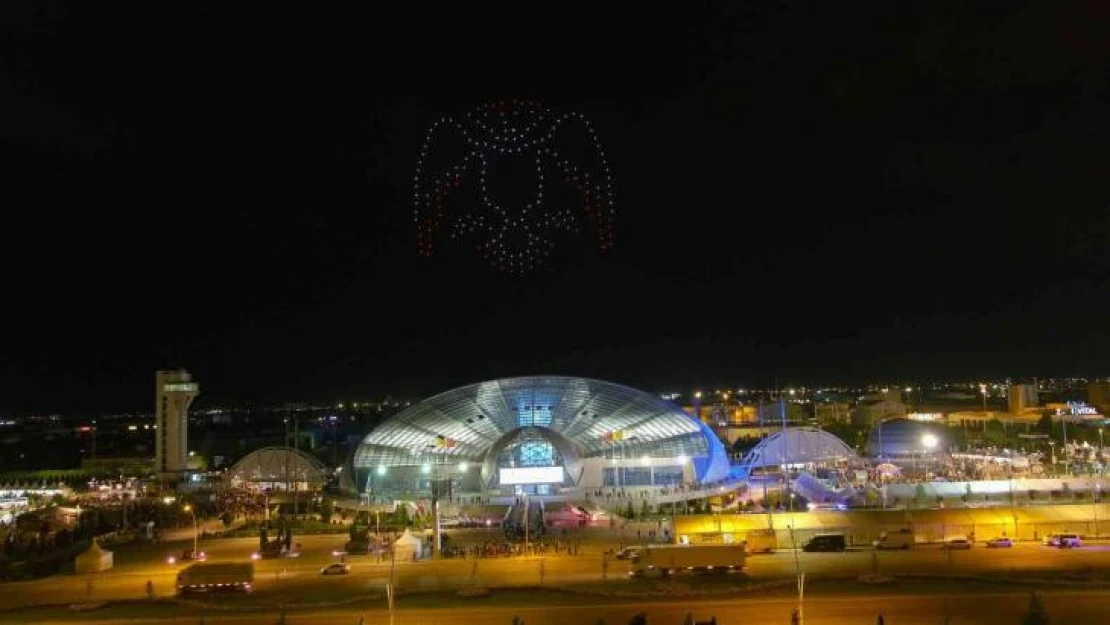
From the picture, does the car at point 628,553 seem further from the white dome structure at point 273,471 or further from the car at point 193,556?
the white dome structure at point 273,471

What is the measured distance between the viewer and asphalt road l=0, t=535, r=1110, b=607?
3212 cm

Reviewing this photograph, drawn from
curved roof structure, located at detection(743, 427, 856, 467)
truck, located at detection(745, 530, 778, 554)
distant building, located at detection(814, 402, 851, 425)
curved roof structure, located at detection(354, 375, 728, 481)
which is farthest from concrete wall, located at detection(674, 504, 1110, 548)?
distant building, located at detection(814, 402, 851, 425)

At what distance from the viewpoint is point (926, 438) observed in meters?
77.7

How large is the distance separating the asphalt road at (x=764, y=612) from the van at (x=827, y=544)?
893 cm

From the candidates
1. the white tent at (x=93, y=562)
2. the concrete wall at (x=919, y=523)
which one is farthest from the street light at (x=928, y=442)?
the white tent at (x=93, y=562)

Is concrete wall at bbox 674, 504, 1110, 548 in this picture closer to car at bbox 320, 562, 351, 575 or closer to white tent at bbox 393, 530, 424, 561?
white tent at bbox 393, 530, 424, 561

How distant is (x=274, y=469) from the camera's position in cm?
7031

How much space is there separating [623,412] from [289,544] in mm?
25943

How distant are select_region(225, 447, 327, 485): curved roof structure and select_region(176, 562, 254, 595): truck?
36.8m

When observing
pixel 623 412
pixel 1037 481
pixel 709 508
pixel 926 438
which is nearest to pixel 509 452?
pixel 623 412

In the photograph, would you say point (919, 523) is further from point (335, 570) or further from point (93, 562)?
point (93, 562)

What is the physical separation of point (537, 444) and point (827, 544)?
79.0 ft

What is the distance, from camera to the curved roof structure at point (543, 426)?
196 ft

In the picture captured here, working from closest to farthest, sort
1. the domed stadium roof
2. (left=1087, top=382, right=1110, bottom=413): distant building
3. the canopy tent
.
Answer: the canopy tent, the domed stadium roof, (left=1087, top=382, right=1110, bottom=413): distant building
